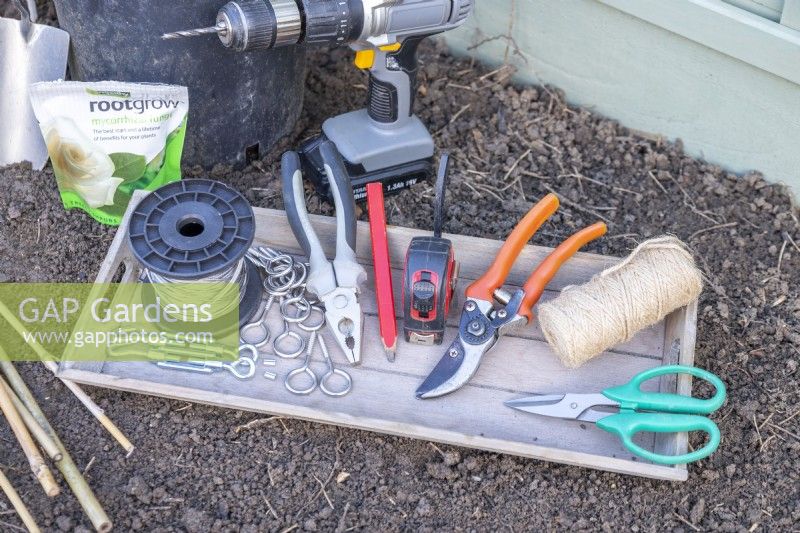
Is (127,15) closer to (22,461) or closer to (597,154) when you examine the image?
(22,461)

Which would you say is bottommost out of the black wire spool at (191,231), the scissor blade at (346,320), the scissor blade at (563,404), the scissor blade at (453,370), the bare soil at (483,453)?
the bare soil at (483,453)

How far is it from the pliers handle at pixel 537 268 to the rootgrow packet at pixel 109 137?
0.82 metres

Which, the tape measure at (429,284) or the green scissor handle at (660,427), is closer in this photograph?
the green scissor handle at (660,427)

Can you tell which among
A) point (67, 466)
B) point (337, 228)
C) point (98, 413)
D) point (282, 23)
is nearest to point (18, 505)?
point (67, 466)

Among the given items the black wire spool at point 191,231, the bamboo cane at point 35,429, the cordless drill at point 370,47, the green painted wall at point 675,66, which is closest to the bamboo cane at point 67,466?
the bamboo cane at point 35,429

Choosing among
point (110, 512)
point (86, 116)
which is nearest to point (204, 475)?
point (110, 512)

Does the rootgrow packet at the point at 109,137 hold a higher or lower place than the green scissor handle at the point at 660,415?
higher

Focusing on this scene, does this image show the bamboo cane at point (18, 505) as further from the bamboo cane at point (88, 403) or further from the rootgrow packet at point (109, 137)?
the rootgrow packet at point (109, 137)

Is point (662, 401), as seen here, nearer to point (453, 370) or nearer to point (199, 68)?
point (453, 370)

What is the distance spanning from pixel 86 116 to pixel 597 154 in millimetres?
1279

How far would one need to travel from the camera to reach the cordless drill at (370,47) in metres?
2.03

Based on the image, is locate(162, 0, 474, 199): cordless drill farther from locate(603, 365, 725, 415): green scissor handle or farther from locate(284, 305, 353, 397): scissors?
locate(603, 365, 725, 415): green scissor handle

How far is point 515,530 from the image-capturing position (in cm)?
186

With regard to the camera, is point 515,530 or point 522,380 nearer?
point 515,530
